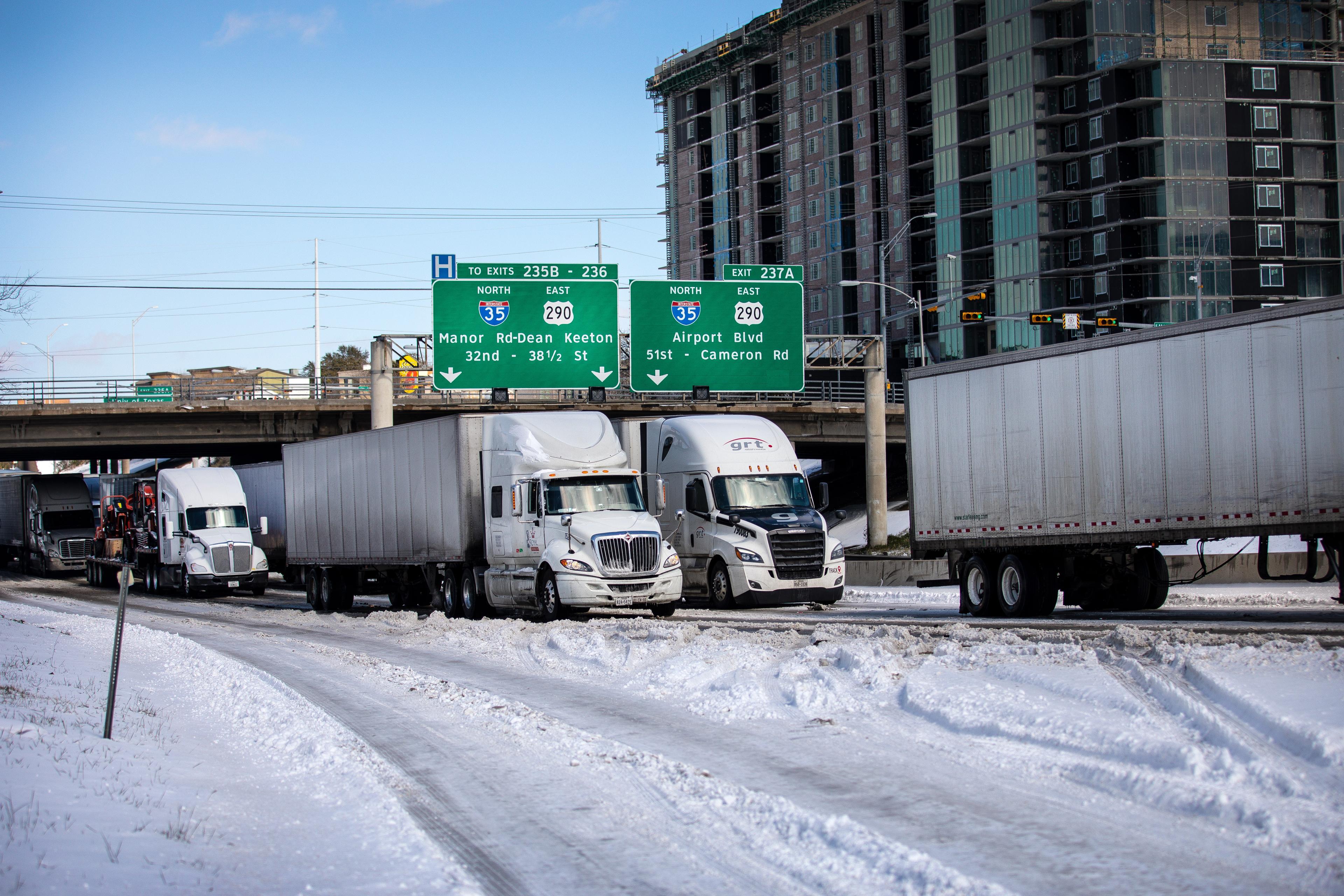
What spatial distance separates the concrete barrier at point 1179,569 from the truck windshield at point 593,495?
735cm

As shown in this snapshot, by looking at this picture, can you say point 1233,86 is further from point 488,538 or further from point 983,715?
point 983,715

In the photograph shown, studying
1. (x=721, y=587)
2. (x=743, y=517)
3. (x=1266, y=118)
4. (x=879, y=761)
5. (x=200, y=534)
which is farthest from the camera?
(x=1266, y=118)

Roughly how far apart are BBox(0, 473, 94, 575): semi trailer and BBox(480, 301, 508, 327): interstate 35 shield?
25.6 metres

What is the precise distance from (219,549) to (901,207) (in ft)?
251

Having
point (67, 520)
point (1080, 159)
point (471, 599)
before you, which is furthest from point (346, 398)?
point (1080, 159)

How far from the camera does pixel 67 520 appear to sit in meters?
53.8

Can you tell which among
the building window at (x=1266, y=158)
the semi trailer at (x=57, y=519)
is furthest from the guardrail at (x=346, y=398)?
the building window at (x=1266, y=158)

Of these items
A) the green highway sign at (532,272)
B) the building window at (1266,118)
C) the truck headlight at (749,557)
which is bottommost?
the truck headlight at (749,557)

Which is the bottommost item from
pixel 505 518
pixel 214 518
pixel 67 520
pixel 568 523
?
pixel 568 523

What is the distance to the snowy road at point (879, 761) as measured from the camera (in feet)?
22.3

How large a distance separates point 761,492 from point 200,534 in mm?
22221

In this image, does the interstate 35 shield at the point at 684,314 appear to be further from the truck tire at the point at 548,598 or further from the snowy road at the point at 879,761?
the snowy road at the point at 879,761

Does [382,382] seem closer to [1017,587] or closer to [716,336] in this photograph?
[716,336]

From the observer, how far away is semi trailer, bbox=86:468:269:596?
39875 mm
